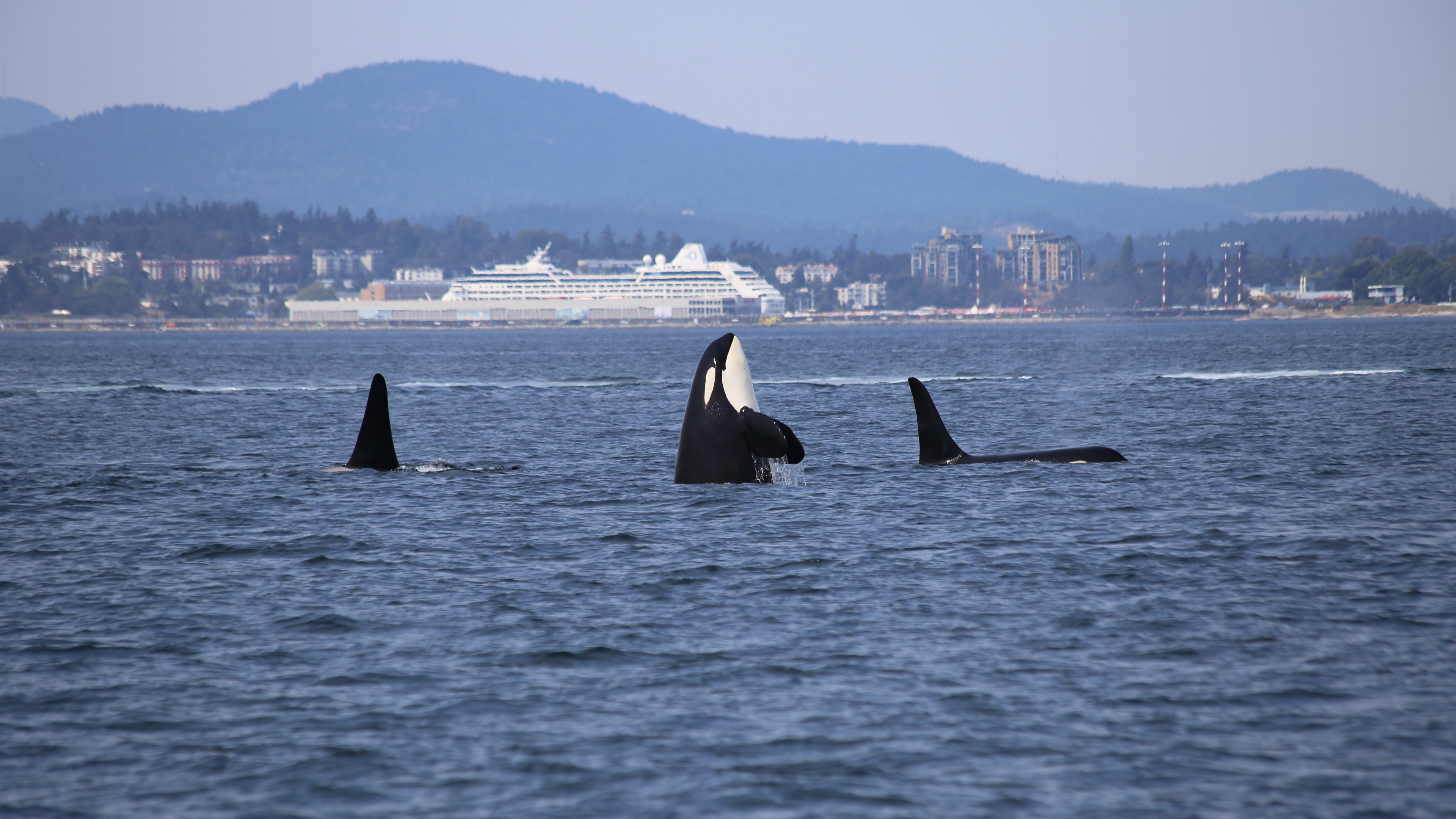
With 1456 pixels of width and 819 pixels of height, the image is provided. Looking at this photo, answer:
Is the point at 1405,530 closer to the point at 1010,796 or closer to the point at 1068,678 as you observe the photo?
the point at 1068,678

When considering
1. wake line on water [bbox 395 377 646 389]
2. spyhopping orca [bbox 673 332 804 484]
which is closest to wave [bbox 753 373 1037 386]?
wake line on water [bbox 395 377 646 389]

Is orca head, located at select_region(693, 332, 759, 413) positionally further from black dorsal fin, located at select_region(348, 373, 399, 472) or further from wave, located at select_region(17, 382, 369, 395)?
wave, located at select_region(17, 382, 369, 395)

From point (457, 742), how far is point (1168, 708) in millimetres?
4919

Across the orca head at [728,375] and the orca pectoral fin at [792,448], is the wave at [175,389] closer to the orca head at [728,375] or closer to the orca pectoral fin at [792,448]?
the orca head at [728,375]

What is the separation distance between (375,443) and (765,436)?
359 inches

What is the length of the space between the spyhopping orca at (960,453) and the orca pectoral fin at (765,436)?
5.20 m

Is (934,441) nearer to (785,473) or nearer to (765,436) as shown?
(785,473)

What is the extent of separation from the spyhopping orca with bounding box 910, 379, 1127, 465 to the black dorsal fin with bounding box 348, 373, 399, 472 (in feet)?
29.0

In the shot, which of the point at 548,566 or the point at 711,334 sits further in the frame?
the point at 711,334

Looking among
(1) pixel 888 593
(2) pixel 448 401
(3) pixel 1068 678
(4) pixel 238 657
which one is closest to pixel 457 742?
(4) pixel 238 657

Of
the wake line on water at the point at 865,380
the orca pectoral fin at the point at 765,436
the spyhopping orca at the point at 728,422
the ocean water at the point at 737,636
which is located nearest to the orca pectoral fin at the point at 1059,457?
the ocean water at the point at 737,636

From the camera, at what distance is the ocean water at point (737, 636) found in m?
7.59

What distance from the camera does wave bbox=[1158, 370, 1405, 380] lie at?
55500mm

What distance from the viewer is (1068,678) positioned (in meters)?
9.42
